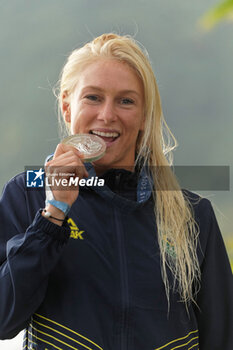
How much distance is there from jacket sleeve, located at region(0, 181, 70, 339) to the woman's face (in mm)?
447

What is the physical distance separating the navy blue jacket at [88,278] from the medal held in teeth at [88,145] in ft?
0.49

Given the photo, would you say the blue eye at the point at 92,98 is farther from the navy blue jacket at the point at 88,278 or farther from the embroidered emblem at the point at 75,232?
the embroidered emblem at the point at 75,232

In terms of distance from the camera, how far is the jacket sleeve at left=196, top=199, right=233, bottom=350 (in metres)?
2.01

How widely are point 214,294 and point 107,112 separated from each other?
0.81m

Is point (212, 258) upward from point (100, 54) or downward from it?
downward

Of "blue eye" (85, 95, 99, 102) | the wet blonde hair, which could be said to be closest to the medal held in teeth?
"blue eye" (85, 95, 99, 102)

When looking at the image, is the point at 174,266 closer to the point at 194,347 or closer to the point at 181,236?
the point at 181,236

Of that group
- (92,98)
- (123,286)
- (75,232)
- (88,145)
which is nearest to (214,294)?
(123,286)

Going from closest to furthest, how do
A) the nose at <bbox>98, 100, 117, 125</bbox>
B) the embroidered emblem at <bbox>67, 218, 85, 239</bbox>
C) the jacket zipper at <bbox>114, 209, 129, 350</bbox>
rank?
the jacket zipper at <bbox>114, 209, 129, 350</bbox> < the embroidered emblem at <bbox>67, 218, 85, 239</bbox> < the nose at <bbox>98, 100, 117, 125</bbox>

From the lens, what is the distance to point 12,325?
155 centimetres

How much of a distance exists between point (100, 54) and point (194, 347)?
3.69ft

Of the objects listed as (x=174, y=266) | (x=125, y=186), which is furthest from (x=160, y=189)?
(x=174, y=266)

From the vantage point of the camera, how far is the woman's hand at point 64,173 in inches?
63.5

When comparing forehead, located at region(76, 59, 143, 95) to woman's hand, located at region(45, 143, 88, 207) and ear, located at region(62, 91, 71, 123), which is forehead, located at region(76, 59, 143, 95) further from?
woman's hand, located at region(45, 143, 88, 207)
